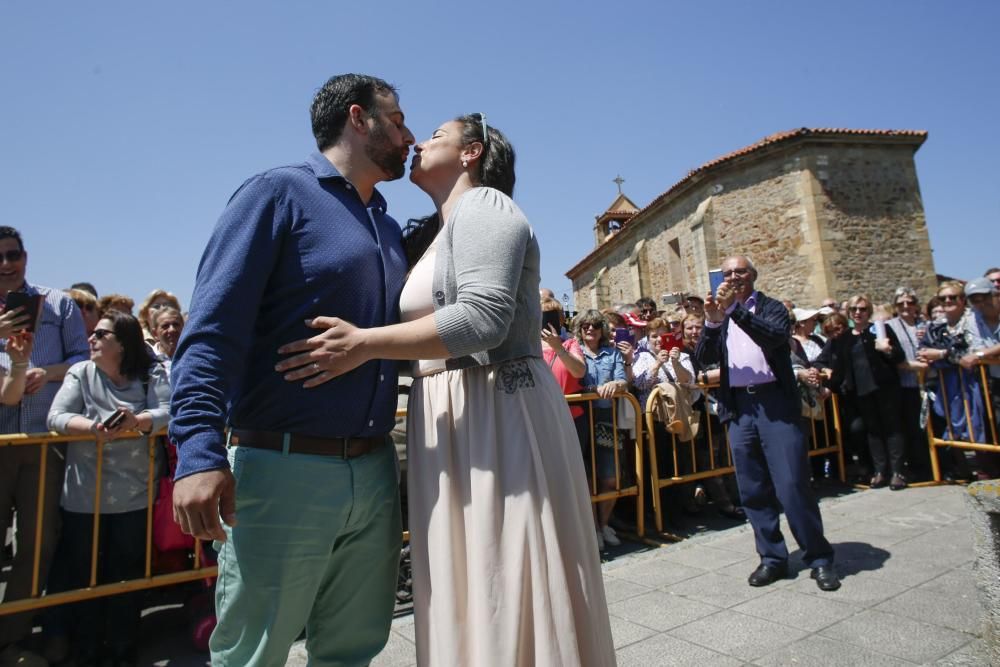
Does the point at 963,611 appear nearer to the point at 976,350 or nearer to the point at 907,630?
the point at 907,630

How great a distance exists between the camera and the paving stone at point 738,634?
3.00 meters

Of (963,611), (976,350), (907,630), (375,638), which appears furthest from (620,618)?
(976,350)

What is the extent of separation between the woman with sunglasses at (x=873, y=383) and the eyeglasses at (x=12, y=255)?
7.62 metres

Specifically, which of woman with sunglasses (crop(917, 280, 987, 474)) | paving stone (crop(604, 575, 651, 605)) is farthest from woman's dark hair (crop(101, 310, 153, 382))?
woman with sunglasses (crop(917, 280, 987, 474))

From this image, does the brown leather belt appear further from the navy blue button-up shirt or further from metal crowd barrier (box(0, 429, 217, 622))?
metal crowd barrier (box(0, 429, 217, 622))

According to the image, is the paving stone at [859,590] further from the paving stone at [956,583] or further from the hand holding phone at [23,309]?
the hand holding phone at [23,309]

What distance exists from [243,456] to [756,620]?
10.0 feet

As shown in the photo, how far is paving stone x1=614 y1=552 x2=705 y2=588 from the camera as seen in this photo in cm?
409

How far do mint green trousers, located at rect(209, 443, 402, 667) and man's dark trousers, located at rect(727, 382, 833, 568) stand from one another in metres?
3.20

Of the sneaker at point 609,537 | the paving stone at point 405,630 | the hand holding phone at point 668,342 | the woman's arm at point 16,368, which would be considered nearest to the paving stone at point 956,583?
the sneaker at point 609,537

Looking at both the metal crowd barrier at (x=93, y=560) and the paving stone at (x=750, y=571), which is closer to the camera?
the metal crowd barrier at (x=93, y=560)

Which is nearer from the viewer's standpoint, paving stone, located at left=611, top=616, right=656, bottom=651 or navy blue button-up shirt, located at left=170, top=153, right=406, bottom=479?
navy blue button-up shirt, located at left=170, top=153, right=406, bottom=479

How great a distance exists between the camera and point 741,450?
14.3 ft

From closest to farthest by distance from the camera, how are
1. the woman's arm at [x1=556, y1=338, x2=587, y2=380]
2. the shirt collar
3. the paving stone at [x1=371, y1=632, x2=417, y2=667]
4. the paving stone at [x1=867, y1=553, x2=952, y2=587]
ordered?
the shirt collar, the paving stone at [x1=371, y1=632, x2=417, y2=667], the paving stone at [x1=867, y1=553, x2=952, y2=587], the woman's arm at [x1=556, y1=338, x2=587, y2=380]
